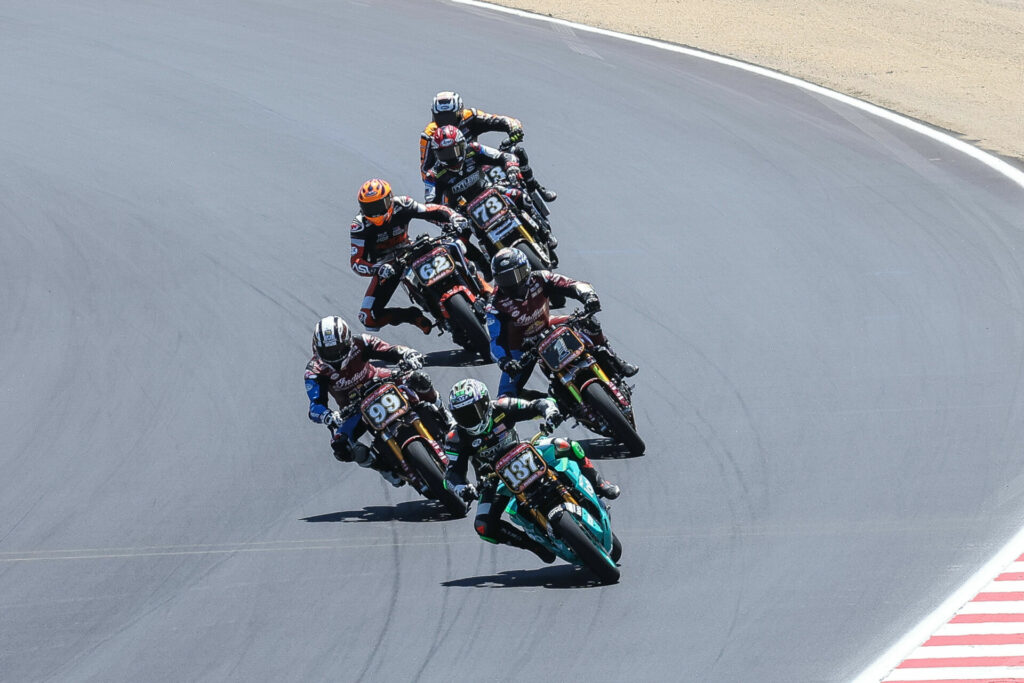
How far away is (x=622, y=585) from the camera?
11656 mm

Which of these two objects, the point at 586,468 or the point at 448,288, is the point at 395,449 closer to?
the point at 586,468

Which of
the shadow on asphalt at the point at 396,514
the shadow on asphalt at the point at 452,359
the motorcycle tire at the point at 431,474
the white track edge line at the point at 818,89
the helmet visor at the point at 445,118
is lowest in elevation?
the shadow on asphalt at the point at 396,514

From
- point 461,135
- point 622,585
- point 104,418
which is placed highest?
point 461,135

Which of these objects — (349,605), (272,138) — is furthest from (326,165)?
(349,605)

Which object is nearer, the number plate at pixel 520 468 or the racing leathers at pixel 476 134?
the number plate at pixel 520 468

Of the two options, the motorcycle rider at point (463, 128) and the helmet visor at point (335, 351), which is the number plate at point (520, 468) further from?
the motorcycle rider at point (463, 128)

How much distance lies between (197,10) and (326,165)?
8.34 meters

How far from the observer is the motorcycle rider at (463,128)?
1861 centimetres

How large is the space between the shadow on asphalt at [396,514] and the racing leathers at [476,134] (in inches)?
228

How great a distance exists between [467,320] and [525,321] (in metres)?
1.67

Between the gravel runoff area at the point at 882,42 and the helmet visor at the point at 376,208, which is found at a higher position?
the gravel runoff area at the point at 882,42

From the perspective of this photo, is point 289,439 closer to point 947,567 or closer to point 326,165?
point 947,567

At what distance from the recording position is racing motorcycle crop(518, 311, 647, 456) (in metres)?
13.8

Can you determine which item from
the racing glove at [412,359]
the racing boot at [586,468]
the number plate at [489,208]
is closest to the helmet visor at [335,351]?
the racing glove at [412,359]
